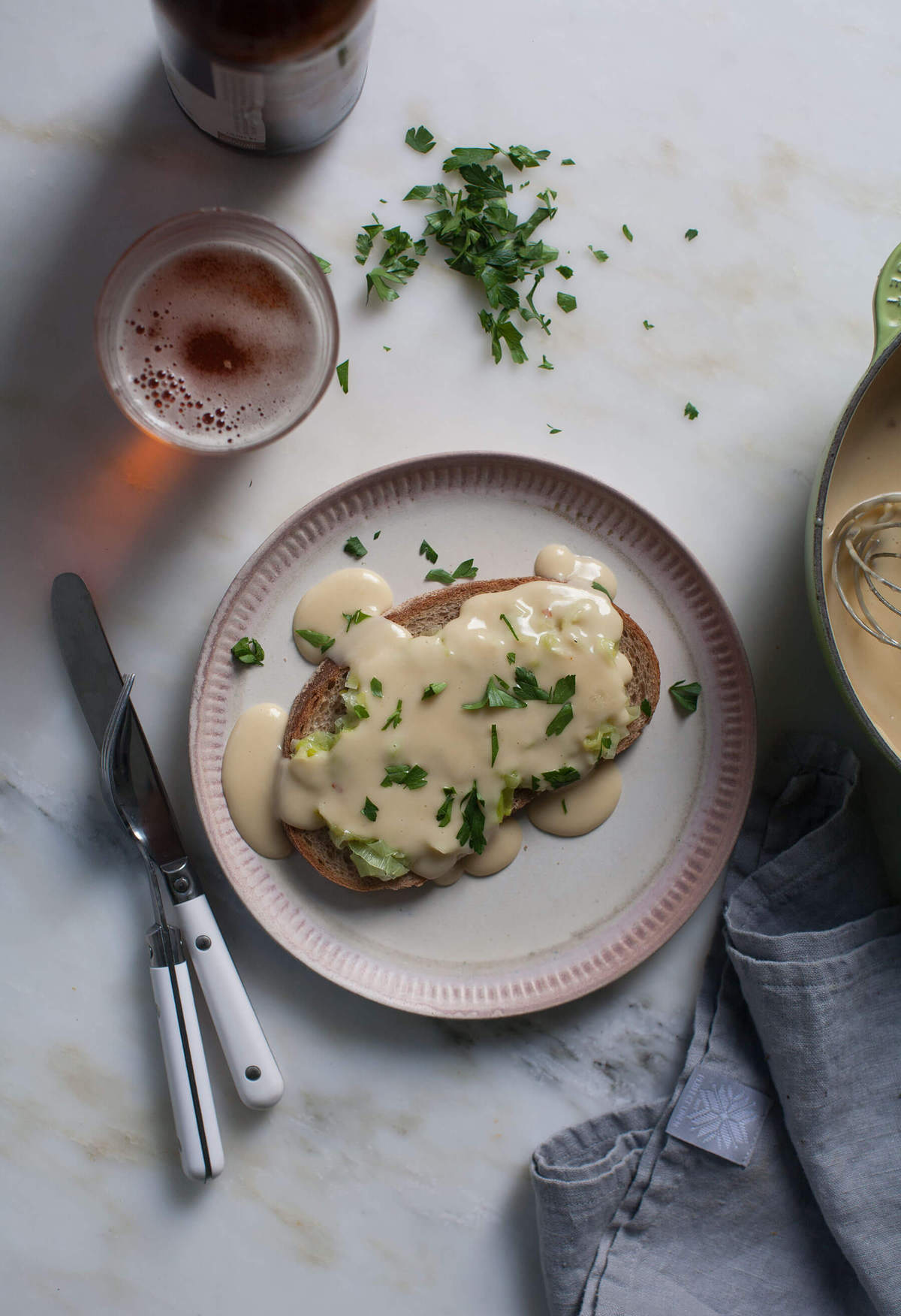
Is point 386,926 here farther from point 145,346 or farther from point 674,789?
point 145,346

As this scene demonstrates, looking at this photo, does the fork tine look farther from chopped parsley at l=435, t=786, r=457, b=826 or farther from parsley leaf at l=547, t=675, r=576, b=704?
parsley leaf at l=547, t=675, r=576, b=704

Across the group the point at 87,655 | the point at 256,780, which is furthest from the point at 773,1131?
the point at 87,655

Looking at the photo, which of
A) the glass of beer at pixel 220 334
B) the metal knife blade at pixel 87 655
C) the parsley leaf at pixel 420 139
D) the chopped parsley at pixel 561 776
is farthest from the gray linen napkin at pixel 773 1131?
the parsley leaf at pixel 420 139

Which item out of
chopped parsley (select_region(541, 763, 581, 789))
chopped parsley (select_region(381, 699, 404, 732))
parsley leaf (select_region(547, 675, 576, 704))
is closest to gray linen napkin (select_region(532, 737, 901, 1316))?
chopped parsley (select_region(541, 763, 581, 789))

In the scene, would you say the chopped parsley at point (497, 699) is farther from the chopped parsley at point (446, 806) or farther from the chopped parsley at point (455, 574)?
the chopped parsley at point (455, 574)

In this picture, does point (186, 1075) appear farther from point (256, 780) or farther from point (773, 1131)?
point (773, 1131)

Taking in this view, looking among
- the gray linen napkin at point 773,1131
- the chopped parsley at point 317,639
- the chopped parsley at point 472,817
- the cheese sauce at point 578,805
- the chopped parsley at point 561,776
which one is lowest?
the gray linen napkin at point 773,1131
